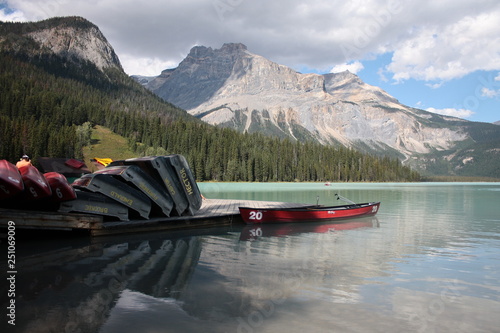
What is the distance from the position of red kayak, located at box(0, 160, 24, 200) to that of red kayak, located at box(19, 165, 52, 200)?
495mm

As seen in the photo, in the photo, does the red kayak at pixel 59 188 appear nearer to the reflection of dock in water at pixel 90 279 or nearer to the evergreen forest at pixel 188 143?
the reflection of dock in water at pixel 90 279

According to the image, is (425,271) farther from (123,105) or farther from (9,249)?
(123,105)

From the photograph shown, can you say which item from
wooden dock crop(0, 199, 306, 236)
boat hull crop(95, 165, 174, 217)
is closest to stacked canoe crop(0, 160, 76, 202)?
wooden dock crop(0, 199, 306, 236)

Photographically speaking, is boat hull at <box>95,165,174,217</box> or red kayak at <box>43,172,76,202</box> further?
boat hull at <box>95,165,174,217</box>

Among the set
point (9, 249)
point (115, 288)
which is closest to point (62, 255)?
point (9, 249)

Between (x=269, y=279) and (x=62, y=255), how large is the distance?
25.2 feet

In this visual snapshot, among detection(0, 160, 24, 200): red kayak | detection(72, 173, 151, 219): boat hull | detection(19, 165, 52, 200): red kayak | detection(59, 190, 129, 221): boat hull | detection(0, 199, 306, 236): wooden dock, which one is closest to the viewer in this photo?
detection(0, 160, 24, 200): red kayak

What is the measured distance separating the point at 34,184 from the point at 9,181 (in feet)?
3.57

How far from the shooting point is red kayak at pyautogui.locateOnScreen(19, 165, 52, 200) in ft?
42.3

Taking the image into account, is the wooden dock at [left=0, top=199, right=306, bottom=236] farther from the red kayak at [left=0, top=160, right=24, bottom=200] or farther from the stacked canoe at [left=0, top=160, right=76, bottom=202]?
the red kayak at [left=0, top=160, right=24, bottom=200]

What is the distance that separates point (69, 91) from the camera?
18200 cm

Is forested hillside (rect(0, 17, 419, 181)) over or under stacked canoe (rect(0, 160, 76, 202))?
over

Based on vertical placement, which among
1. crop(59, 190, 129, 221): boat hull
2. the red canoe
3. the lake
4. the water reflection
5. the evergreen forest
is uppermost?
the evergreen forest

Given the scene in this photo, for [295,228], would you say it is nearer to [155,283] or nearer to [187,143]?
[155,283]
